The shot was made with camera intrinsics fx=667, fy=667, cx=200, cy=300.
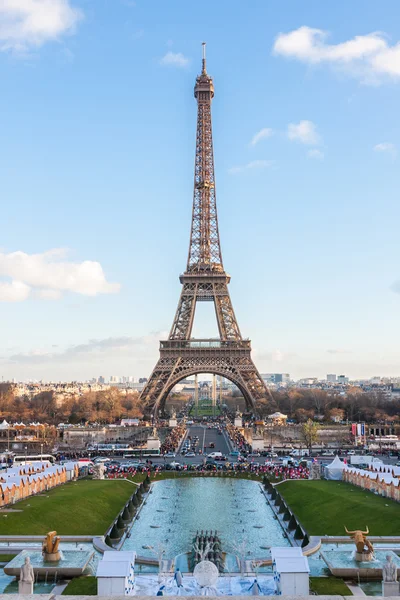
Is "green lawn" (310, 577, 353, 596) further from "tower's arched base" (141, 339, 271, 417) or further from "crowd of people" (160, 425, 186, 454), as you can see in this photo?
"tower's arched base" (141, 339, 271, 417)

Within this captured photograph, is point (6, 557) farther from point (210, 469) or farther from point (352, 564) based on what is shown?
point (210, 469)

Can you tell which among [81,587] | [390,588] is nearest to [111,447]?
[81,587]

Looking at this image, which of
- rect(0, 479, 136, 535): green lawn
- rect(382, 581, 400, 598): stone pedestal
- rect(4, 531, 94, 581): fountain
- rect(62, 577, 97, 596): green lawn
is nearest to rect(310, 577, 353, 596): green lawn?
rect(382, 581, 400, 598): stone pedestal

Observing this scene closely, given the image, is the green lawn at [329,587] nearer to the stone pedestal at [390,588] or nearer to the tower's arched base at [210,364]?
the stone pedestal at [390,588]

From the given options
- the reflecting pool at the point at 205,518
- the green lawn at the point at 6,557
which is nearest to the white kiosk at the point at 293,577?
the reflecting pool at the point at 205,518

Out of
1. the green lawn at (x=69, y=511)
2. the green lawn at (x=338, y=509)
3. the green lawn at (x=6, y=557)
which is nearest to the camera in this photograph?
the green lawn at (x=6, y=557)

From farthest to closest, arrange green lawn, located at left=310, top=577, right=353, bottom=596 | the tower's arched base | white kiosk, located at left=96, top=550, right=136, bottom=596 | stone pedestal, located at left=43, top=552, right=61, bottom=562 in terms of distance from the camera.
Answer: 1. the tower's arched base
2. stone pedestal, located at left=43, top=552, right=61, bottom=562
3. green lawn, located at left=310, top=577, right=353, bottom=596
4. white kiosk, located at left=96, top=550, right=136, bottom=596
